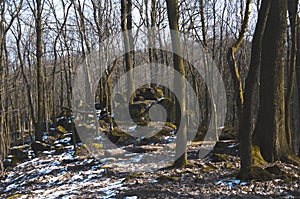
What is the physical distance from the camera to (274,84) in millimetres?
8414

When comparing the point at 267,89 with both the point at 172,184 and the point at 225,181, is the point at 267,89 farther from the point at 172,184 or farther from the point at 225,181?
the point at 172,184

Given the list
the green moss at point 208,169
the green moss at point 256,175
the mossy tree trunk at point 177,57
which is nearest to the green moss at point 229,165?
the green moss at point 208,169

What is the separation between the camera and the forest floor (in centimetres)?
618

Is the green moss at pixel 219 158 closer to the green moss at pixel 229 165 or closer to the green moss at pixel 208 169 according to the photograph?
the green moss at pixel 229 165

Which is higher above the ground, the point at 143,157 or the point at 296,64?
the point at 296,64

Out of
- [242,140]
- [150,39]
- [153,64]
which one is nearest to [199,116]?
[153,64]

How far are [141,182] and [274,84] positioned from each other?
14.5 ft

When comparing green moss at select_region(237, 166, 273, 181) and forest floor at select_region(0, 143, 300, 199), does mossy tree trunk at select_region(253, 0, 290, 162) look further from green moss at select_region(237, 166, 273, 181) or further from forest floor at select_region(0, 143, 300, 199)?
green moss at select_region(237, 166, 273, 181)

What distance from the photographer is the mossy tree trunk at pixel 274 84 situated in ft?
27.3

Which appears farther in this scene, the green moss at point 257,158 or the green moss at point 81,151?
the green moss at point 81,151

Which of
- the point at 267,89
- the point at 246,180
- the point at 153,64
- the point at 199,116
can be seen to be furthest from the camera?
the point at 199,116

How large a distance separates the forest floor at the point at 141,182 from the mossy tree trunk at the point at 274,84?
0.55m

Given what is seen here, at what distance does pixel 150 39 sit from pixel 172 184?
15.9m

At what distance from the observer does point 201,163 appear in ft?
29.5
